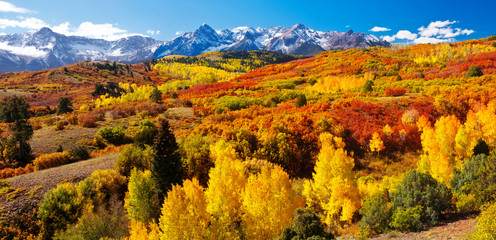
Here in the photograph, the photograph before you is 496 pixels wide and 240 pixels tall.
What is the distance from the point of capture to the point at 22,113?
30.1m

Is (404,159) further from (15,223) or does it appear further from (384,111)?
(15,223)

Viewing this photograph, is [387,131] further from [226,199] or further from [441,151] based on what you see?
[226,199]

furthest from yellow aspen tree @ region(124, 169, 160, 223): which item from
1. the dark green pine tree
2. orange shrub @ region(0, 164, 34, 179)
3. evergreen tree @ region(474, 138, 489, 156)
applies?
evergreen tree @ region(474, 138, 489, 156)

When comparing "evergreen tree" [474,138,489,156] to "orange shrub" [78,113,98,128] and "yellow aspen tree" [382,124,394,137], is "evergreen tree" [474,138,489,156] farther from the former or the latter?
"orange shrub" [78,113,98,128]

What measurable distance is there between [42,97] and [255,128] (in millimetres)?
108028

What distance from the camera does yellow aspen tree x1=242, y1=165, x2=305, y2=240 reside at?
1458cm

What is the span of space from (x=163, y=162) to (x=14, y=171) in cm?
1875

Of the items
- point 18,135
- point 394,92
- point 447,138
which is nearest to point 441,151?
point 447,138

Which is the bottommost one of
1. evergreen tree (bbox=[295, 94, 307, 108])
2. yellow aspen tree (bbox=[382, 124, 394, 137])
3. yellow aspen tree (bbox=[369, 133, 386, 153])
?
yellow aspen tree (bbox=[369, 133, 386, 153])

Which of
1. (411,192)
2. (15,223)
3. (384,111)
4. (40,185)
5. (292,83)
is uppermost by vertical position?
(292,83)

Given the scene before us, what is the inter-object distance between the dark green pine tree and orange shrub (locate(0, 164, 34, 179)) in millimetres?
17288

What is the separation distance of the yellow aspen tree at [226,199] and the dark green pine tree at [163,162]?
172 inches

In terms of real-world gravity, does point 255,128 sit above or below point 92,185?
above

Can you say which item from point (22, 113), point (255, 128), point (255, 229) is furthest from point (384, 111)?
point (22, 113)
